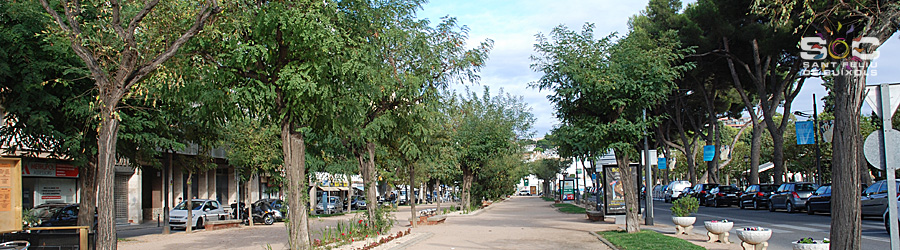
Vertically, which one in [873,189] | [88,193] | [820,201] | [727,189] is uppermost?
[88,193]

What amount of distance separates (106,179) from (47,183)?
24.7m

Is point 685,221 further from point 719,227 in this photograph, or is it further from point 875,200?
point 875,200

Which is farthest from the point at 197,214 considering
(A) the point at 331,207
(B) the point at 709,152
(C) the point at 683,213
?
(B) the point at 709,152

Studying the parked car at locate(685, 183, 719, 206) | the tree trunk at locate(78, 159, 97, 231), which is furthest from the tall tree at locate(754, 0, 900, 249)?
the parked car at locate(685, 183, 719, 206)

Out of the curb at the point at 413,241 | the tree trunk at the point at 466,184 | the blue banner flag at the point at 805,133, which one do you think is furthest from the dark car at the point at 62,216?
the blue banner flag at the point at 805,133

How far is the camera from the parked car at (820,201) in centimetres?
2534

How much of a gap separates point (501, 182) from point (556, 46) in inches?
1350

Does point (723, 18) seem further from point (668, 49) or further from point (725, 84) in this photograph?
point (668, 49)

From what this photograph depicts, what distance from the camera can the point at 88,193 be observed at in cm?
1880

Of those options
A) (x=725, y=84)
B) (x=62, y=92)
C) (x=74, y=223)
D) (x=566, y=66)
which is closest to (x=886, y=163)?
(x=566, y=66)

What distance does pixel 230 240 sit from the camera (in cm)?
2050

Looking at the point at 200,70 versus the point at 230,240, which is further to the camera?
the point at 230,240

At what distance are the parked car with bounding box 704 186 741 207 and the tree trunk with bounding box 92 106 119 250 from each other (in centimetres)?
3701

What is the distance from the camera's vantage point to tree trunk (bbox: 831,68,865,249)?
7.59 m
